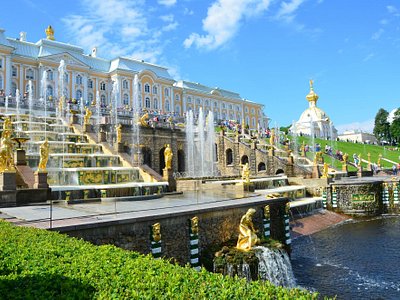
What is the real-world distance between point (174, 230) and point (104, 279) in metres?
6.49

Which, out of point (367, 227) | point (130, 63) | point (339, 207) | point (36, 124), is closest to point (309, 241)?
point (367, 227)

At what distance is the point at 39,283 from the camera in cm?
455

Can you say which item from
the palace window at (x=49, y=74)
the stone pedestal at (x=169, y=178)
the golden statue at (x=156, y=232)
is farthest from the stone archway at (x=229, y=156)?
the palace window at (x=49, y=74)

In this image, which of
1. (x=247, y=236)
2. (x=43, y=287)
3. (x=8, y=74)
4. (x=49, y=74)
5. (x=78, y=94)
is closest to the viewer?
(x=43, y=287)

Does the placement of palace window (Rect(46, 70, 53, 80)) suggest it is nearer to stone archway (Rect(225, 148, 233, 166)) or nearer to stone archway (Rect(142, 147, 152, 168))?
stone archway (Rect(142, 147, 152, 168))

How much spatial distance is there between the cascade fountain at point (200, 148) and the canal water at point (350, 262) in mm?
20603

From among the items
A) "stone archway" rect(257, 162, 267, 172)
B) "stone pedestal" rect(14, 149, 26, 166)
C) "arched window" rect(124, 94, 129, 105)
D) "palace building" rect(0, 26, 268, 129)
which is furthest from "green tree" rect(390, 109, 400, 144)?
"stone pedestal" rect(14, 149, 26, 166)

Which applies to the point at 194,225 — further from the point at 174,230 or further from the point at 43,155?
the point at 43,155

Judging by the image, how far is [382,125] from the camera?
98438mm

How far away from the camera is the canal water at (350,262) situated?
1114 cm

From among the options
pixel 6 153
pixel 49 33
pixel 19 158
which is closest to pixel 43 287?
pixel 6 153

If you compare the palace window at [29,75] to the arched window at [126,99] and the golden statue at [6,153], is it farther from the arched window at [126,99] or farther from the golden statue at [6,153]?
the golden statue at [6,153]

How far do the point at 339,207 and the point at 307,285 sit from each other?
16964 mm

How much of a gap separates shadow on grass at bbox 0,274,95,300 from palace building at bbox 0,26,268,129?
40.7 metres
